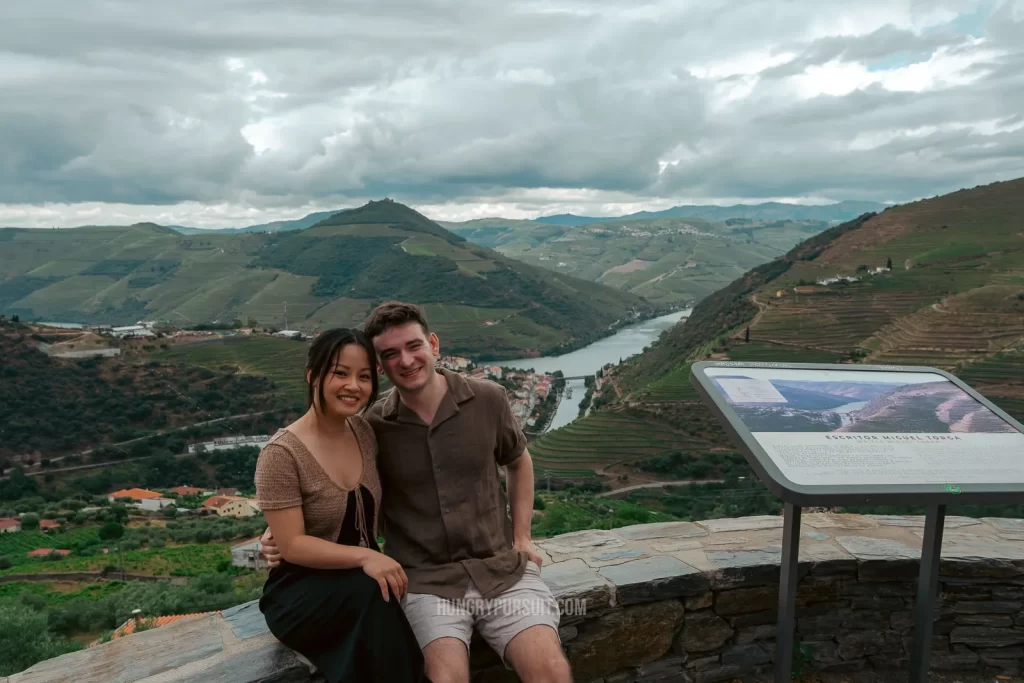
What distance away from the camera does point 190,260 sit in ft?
405

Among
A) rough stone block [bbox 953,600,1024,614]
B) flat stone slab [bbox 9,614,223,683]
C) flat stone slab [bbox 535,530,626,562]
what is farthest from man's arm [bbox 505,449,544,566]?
rough stone block [bbox 953,600,1024,614]

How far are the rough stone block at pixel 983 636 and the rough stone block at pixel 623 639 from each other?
1.13 meters

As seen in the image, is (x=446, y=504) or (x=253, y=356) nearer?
(x=446, y=504)

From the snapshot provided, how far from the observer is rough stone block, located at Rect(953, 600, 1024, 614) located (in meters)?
2.57

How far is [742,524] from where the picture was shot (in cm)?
304

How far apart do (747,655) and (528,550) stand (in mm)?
1056

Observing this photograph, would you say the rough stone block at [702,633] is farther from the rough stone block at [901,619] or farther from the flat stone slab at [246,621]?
the flat stone slab at [246,621]

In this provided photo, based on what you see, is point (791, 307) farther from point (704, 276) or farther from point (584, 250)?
point (584, 250)

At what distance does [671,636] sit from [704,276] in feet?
427

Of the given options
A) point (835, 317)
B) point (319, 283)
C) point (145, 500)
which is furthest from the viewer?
point (319, 283)

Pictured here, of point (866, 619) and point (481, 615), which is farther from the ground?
point (481, 615)

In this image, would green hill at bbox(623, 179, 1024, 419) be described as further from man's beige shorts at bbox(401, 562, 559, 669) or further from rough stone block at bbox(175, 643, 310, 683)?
rough stone block at bbox(175, 643, 310, 683)

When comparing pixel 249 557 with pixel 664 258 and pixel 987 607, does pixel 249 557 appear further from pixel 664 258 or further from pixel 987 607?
pixel 664 258

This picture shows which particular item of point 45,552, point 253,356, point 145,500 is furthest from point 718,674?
point 253,356
